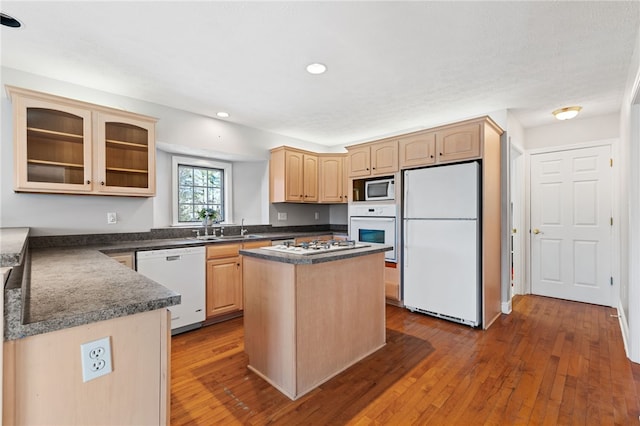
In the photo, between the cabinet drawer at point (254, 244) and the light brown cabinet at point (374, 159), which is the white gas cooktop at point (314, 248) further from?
the light brown cabinet at point (374, 159)

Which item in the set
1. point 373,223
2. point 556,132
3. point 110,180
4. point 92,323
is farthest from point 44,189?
point 556,132

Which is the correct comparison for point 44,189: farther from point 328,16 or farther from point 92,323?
point 328,16

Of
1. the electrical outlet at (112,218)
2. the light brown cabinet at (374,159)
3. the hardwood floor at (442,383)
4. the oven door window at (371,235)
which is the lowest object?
the hardwood floor at (442,383)

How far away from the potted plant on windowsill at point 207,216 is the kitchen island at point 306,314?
5.40ft

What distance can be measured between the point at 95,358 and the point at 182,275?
2.15 metres

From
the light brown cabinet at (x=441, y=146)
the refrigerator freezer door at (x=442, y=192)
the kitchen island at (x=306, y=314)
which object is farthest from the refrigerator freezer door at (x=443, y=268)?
the kitchen island at (x=306, y=314)

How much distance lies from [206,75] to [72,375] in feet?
7.85

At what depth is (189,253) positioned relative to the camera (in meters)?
3.02

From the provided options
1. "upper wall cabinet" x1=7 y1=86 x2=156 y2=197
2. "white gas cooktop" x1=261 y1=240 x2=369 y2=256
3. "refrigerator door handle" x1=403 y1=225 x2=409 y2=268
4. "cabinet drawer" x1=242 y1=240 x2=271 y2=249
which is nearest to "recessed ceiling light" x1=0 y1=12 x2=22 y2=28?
"upper wall cabinet" x1=7 y1=86 x2=156 y2=197

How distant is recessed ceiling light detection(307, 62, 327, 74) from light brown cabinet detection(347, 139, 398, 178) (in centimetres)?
152

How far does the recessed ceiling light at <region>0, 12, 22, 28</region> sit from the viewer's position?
183cm

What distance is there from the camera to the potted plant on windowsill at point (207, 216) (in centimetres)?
368

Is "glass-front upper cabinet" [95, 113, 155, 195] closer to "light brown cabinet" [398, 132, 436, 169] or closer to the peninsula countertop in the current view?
the peninsula countertop

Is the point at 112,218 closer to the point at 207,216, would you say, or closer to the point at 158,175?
the point at 158,175
